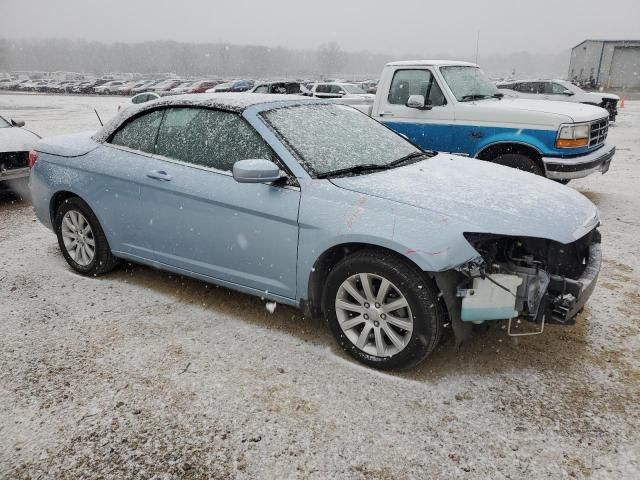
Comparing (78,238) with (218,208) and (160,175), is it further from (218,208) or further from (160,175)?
(218,208)

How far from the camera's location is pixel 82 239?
177 inches

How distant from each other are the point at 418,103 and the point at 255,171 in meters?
4.30

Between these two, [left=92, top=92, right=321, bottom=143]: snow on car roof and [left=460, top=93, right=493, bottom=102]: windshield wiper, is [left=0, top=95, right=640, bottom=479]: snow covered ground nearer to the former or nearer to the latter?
[left=92, top=92, right=321, bottom=143]: snow on car roof

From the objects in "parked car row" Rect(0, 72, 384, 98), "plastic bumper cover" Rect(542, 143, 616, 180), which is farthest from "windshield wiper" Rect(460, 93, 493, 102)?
"parked car row" Rect(0, 72, 384, 98)

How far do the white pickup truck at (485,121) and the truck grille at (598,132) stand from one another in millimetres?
13

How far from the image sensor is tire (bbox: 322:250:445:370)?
287cm

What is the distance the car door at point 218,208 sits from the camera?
3.29 m

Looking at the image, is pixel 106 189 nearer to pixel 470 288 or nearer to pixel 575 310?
pixel 470 288

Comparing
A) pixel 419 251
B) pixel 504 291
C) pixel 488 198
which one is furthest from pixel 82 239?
pixel 504 291

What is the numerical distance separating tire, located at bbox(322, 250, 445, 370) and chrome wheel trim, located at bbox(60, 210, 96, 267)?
8.02 feet

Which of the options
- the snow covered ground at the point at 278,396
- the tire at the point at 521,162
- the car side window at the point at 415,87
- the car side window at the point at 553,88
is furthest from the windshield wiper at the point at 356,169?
the car side window at the point at 553,88

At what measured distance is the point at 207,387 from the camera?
9.93 feet

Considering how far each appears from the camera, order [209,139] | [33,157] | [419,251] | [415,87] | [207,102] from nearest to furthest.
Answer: [419,251], [209,139], [207,102], [33,157], [415,87]

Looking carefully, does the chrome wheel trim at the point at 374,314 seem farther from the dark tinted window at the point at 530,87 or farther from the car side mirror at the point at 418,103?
the dark tinted window at the point at 530,87
